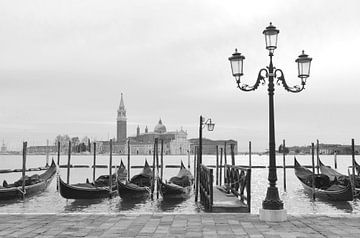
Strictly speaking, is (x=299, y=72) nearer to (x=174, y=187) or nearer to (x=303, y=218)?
(x=303, y=218)

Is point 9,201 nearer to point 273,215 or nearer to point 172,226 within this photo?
point 172,226

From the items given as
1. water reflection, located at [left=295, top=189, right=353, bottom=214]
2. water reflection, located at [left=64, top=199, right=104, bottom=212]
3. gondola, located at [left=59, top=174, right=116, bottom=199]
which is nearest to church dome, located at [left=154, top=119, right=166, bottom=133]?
gondola, located at [left=59, top=174, right=116, bottom=199]

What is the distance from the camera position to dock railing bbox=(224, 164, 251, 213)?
29.4 feet

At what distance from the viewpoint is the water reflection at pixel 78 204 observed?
46.4ft

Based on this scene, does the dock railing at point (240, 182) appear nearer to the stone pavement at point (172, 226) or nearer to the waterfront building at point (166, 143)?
the stone pavement at point (172, 226)

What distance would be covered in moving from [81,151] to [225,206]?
338ft

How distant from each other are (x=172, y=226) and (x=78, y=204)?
9655 mm

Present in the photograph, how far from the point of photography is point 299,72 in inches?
278

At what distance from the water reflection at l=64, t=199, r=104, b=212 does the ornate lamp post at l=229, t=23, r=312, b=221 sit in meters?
8.63

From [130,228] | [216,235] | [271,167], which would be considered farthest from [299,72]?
[130,228]

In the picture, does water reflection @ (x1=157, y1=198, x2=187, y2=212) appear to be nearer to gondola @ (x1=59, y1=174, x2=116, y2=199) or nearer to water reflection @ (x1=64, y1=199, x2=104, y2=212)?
gondola @ (x1=59, y1=174, x2=116, y2=199)

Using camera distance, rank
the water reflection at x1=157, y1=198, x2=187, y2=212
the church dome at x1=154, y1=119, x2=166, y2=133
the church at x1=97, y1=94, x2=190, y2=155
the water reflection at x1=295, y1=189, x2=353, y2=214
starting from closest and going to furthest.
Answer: the water reflection at x1=295, y1=189, x2=353, y2=214 < the water reflection at x1=157, y1=198, x2=187, y2=212 < the church at x1=97, y1=94, x2=190, y2=155 < the church dome at x1=154, y1=119, x2=166, y2=133

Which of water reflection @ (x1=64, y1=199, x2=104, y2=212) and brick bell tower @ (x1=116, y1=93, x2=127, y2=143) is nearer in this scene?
water reflection @ (x1=64, y1=199, x2=104, y2=212)

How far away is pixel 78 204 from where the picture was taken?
49.4 ft
